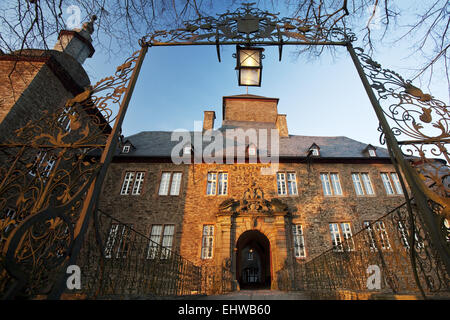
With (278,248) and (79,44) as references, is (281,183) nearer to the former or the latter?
(278,248)

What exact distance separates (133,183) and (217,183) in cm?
489

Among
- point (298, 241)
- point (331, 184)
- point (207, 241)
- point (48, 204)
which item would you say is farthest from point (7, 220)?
point (331, 184)

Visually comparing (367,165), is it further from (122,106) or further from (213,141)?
(122,106)

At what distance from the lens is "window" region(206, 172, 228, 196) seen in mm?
12727

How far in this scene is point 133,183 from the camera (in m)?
13.0

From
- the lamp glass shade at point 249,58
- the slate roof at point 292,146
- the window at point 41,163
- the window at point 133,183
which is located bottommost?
the window at point 41,163

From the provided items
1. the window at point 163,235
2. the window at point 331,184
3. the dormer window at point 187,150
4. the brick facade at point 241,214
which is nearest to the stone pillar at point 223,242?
the brick facade at point 241,214

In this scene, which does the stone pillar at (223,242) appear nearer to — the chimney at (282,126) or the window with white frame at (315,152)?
the window with white frame at (315,152)

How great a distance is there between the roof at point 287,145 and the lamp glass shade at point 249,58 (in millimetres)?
10696

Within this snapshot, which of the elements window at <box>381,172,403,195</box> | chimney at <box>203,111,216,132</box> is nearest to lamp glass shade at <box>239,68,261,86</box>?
window at <box>381,172,403,195</box>

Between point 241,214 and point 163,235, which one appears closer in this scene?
point 241,214

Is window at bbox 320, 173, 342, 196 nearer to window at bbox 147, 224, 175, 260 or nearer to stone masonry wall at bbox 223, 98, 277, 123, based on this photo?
window at bbox 147, 224, 175, 260

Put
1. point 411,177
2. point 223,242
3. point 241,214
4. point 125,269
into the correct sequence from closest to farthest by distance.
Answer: point 411,177 < point 125,269 < point 223,242 < point 241,214

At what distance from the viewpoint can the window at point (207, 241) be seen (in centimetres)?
1112
